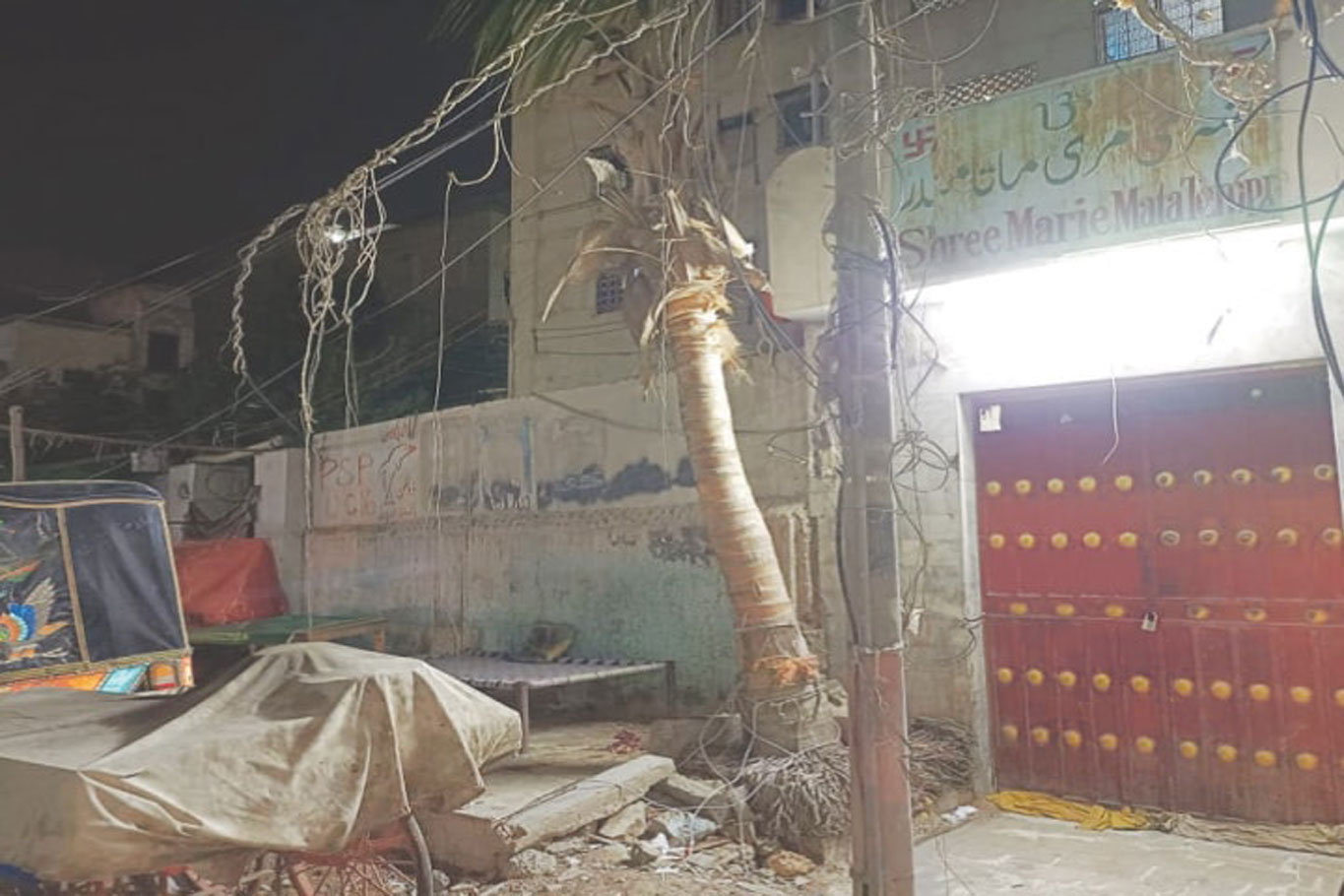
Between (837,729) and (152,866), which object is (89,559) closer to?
(152,866)

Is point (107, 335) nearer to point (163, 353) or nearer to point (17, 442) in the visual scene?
point (163, 353)

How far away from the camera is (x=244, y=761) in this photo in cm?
367

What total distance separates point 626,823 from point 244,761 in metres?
3.71

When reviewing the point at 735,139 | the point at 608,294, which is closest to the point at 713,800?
the point at 735,139

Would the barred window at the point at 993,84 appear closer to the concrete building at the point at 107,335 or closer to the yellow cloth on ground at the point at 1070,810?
the yellow cloth on ground at the point at 1070,810

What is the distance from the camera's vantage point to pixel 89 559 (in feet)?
25.4

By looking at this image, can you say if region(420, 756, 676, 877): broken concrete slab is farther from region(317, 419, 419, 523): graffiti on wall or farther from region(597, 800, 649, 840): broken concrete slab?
region(317, 419, 419, 523): graffiti on wall

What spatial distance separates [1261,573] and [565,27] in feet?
21.1

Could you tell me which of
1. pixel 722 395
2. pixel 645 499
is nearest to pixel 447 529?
pixel 645 499

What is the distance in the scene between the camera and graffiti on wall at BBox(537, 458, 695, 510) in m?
10.0

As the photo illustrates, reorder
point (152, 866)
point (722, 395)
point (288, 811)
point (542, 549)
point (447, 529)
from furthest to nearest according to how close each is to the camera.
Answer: point (447, 529) < point (542, 549) < point (722, 395) < point (288, 811) < point (152, 866)

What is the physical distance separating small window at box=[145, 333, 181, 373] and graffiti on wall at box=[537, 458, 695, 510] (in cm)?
2767

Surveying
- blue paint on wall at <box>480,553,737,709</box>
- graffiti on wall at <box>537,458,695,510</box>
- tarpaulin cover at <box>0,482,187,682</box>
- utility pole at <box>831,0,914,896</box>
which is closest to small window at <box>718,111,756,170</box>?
graffiti on wall at <box>537,458,695,510</box>

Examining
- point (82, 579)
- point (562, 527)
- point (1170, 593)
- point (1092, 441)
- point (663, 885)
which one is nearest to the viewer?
point (663, 885)
